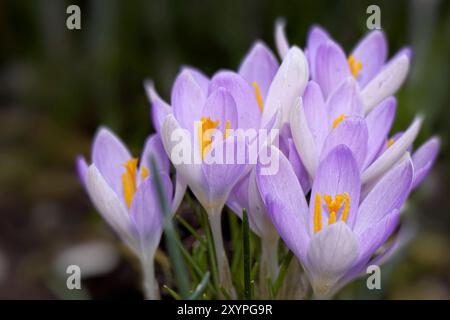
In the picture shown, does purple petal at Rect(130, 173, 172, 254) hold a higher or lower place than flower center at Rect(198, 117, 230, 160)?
lower

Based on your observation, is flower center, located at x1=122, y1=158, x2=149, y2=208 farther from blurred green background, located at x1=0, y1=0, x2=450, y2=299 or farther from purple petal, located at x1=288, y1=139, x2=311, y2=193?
blurred green background, located at x1=0, y1=0, x2=450, y2=299

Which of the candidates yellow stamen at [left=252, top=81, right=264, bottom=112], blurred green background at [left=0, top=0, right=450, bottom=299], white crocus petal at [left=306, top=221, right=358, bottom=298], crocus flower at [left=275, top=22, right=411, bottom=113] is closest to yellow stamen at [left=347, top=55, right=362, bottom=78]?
crocus flower at [left=275, top=22, right=411, bottom=113]

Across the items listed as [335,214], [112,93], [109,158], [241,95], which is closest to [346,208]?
[335,214]

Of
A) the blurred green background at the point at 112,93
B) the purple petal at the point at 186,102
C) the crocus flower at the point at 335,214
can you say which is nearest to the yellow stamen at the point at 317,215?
the crocus flower at the point at 335,214

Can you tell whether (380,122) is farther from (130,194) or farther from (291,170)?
(130,194)

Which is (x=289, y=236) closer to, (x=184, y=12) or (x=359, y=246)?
(x=359, y=246)
